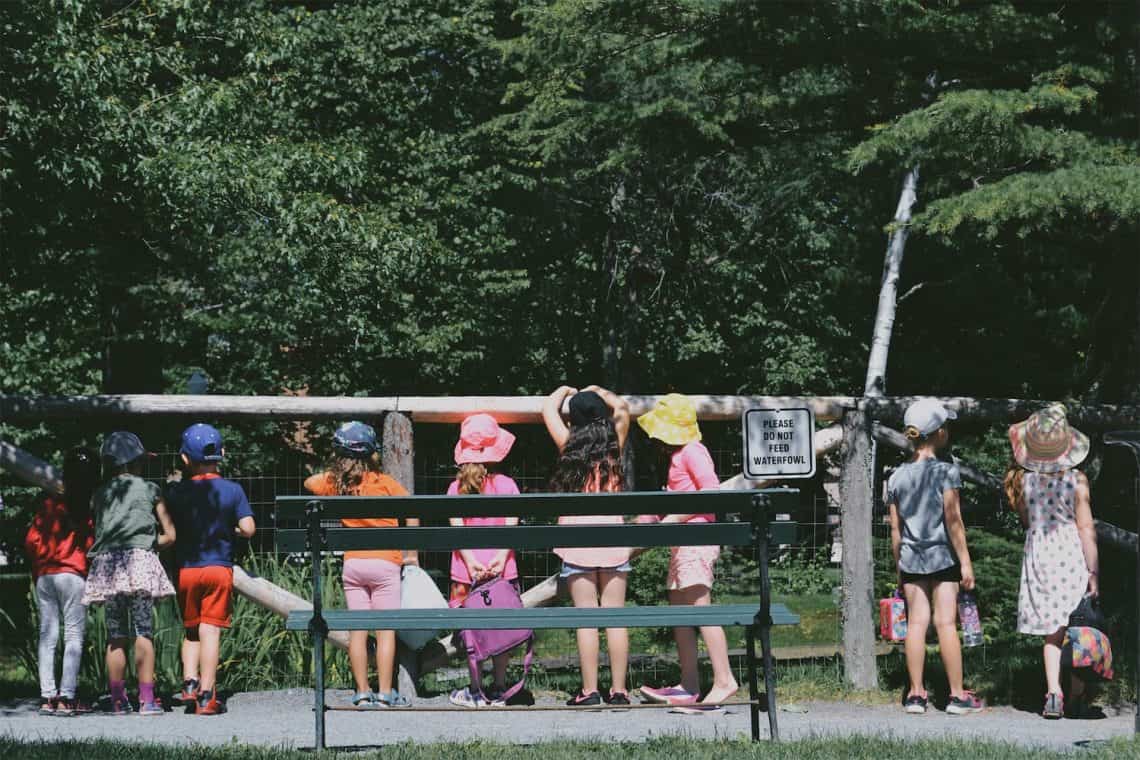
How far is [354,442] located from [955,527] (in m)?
3.33

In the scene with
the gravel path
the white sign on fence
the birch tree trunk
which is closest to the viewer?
the gravel path

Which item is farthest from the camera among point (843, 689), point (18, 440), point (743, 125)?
point (18, 440)

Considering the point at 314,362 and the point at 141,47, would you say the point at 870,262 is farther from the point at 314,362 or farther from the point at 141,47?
the point at 141,47

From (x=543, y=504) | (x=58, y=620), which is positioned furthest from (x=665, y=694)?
(x=58, y=620)

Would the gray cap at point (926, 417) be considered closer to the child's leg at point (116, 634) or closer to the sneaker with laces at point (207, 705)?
the sneaker with laces at point (207, 705)

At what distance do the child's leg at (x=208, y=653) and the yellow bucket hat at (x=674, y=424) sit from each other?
2.66 metres

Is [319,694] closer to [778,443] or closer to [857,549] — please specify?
[778,443]

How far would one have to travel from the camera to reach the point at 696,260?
26.5m

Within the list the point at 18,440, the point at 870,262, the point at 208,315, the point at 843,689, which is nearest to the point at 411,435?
the point at 843,689

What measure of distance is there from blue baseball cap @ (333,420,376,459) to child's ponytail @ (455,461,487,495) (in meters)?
0.52

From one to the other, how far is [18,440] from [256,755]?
13.4 m

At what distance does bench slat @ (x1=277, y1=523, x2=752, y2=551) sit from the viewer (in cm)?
638

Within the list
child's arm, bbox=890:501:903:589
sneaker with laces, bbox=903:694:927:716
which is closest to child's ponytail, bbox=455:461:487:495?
child's arm, bbox=890:501:903:589

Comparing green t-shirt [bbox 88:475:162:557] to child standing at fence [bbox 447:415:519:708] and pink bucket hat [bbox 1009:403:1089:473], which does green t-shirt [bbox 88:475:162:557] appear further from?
pink bucket hat [bbox 1009:403:1089:473]
